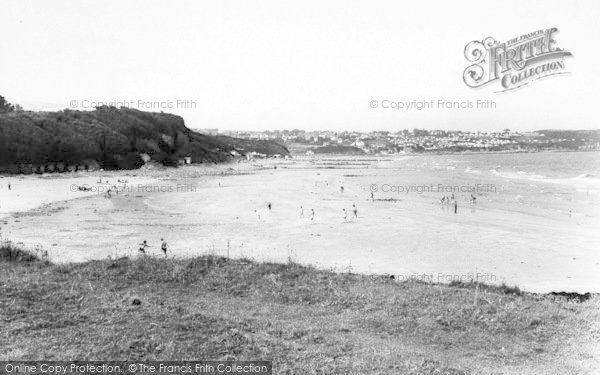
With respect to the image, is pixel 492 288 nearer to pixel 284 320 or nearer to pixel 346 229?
pixel 284 320

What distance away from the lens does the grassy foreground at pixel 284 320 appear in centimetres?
802

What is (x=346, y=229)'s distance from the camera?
30094 millimetres

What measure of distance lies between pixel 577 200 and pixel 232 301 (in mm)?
44490

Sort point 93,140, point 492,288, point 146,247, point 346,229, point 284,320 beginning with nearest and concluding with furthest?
point 284,320
point 492,288
point 146,247
point 346,229
point 93,140

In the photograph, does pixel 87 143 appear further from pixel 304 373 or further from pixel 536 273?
pixel 304 373

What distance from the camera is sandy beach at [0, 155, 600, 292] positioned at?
20.6 meters

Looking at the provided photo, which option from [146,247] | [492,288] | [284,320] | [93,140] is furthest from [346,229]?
[93,140]

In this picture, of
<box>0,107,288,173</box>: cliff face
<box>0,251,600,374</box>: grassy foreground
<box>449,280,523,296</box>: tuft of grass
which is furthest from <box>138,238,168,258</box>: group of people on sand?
<box>0,107,288,173</box>: cliff face

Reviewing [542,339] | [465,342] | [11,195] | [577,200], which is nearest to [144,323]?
[465,342]

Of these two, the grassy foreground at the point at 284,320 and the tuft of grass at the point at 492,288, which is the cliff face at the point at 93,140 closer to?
the grassy foreground at the point at 284,320

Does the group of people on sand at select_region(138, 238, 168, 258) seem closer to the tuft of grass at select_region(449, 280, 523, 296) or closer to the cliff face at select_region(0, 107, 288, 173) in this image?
the tuft of grass at select_region(449, 280, 523, 296)

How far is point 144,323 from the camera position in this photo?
29.7ft

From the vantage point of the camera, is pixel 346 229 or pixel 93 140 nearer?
pixel 346 229

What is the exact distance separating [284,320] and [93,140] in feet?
264
